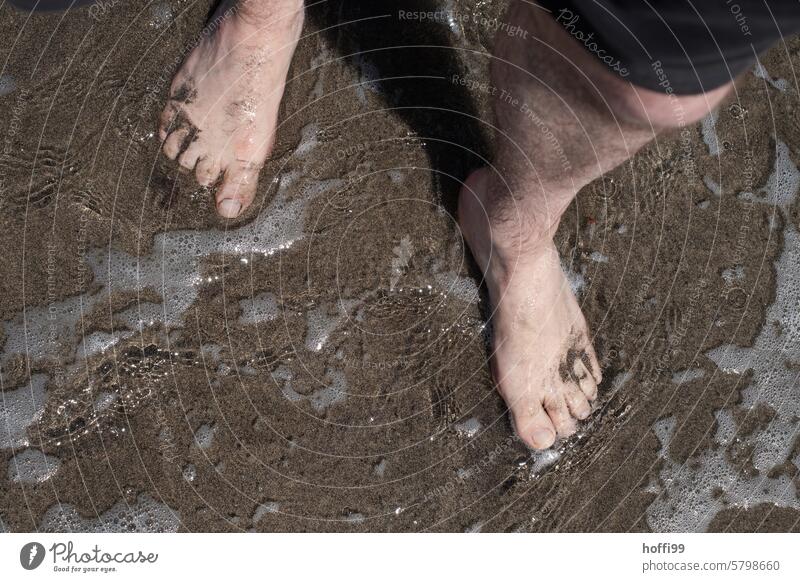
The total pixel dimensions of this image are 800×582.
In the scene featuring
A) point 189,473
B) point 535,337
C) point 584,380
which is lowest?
point 189,473

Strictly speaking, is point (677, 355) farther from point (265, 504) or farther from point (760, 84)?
point (265, 504)

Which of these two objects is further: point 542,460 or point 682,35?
point 542,460

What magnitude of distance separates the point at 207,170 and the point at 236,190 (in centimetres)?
9

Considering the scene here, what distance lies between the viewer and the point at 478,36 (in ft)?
5.63

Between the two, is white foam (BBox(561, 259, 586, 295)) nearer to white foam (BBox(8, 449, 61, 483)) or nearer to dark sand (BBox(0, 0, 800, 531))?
dark sand (BBox(0, 0, 800, 531))

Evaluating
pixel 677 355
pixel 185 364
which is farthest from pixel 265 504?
pixel 677 355

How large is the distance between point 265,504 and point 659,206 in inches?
51.3

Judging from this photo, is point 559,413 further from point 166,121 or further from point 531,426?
point 166,121

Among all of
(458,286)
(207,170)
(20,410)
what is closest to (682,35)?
(458,286)

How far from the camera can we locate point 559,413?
5.41 feet

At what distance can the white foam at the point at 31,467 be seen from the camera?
5.23 ft

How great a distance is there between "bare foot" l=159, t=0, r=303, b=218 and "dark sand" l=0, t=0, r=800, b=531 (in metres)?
0.05

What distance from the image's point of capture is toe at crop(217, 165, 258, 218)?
1647 mm
